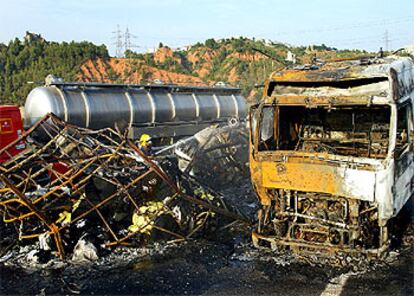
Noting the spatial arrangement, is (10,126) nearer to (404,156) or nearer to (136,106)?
(136,106)

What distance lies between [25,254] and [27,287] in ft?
3.43

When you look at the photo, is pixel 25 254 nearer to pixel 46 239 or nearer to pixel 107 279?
pixel 46 239

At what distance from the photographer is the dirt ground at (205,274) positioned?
4984 millimetres

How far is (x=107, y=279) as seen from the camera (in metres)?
5.27

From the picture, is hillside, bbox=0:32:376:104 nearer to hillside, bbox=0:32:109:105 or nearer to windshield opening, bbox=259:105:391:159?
hillside, bbox=0:32:109:105

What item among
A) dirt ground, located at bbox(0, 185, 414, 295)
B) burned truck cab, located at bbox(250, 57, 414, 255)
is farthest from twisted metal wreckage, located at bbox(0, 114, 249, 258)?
burned truck cab, located at bbox(250, 57, 414, 255)

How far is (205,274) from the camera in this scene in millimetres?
5418

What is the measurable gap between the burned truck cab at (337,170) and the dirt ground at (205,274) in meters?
0.31

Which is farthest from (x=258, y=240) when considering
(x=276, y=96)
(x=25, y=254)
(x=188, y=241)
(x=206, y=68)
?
(x=206, y=68)

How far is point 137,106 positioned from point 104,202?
7.33 meters

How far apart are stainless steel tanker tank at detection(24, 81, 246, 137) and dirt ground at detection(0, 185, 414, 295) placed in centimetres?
534

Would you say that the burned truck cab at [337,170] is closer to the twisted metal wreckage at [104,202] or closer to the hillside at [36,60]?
the twisted metal wreckage at [104,202]

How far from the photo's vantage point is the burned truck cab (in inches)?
217

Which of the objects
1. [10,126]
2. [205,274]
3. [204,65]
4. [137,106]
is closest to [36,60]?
[204,65]
